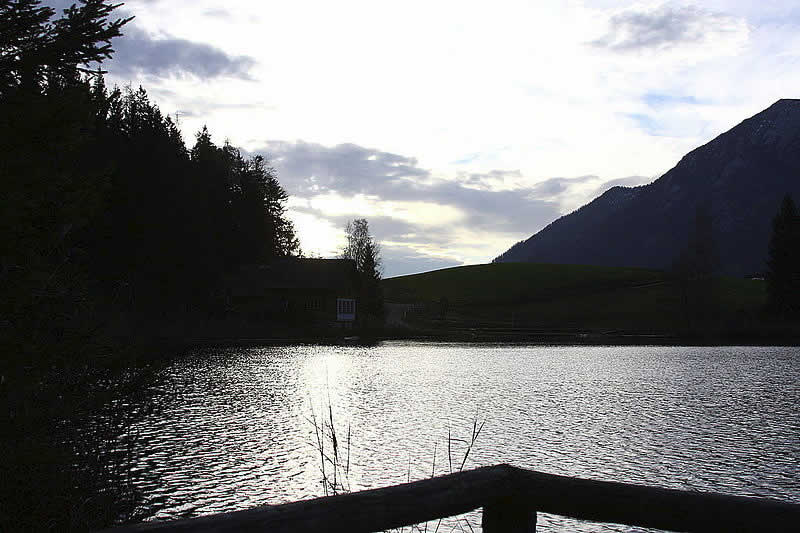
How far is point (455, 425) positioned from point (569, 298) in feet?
293

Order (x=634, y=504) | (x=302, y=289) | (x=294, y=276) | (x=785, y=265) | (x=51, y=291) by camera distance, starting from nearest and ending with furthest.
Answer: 1. (x=634, y=504)
2. (x=51, y=291)
3. (x=785, y=265)
4. (x=302, y=289)
5. (x=294, y=276)

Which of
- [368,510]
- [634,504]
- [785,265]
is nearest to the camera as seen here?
[368,510]

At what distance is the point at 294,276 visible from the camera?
8181cm

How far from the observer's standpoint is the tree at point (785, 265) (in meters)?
79.0

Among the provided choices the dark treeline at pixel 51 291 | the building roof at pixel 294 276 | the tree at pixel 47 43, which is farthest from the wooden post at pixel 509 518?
the building roof at pixel 294 276

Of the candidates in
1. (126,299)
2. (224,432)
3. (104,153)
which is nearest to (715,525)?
(224,432)

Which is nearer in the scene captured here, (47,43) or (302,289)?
(47,43)

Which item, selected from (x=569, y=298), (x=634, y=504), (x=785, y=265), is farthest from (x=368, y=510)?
(x=569, y=298)

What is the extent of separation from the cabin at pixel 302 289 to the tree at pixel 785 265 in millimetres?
51498

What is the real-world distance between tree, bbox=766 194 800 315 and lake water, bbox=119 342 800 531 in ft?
134

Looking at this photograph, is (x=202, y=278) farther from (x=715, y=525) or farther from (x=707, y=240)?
(x=715, y=525)

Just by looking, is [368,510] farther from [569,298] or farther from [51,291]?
[569,298]

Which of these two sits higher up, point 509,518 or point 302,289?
point 302,289

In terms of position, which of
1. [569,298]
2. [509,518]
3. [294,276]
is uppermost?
[294,276]
